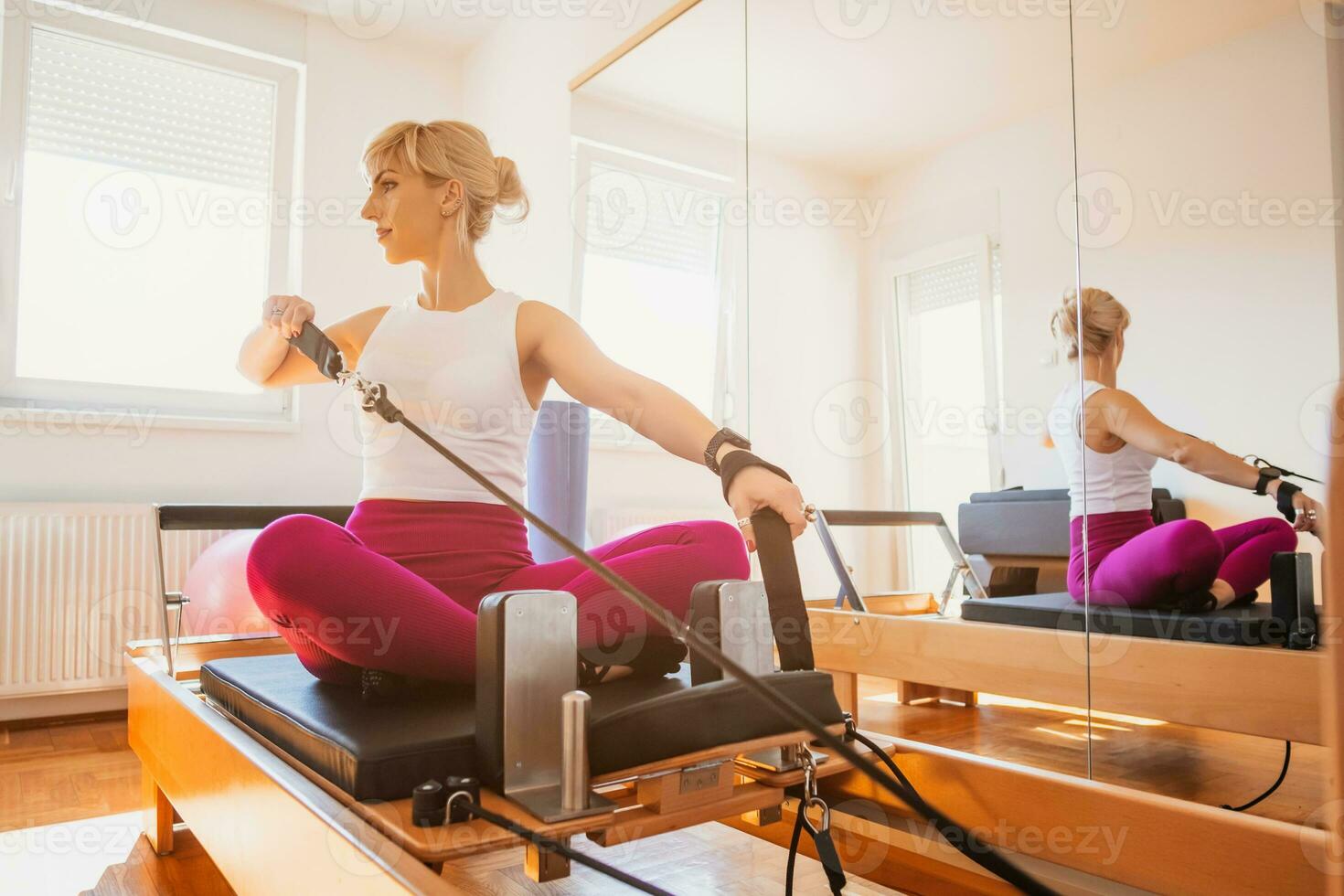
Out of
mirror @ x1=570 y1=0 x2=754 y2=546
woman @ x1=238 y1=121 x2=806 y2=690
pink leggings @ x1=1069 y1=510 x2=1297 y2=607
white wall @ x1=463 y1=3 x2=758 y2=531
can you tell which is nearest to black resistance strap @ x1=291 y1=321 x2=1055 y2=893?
woman @ x1=238 y1=121 x2=806 y2=690

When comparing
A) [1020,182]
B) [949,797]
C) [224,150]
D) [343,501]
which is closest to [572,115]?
[224,150]

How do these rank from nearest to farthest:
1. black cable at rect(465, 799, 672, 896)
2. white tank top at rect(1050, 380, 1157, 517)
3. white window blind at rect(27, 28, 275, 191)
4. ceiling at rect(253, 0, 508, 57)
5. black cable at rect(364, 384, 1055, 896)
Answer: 1. black cable at rect(364, 384, 1055, 896)
2. black cable at rect(465, 799, 672, 896)
3. white tank top at rect(1050, 380, 1157, 517)
4. white window blind at rect(27, 28, 275, 191)
5. ceiling at rect(253, 0, 508, 57)

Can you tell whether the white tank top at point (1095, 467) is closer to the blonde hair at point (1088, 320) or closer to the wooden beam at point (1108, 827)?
the blonde hair at point (1088, 320)

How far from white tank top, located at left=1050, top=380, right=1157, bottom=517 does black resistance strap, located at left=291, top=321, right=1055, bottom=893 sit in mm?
869

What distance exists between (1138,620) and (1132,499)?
0.69ft

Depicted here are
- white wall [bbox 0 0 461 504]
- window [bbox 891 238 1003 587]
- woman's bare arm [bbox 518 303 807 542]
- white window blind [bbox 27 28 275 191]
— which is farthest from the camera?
white window blind [bbox 27 28 275 191]

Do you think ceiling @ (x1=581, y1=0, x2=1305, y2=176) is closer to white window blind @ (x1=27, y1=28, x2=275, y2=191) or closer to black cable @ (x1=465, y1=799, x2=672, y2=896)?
white window blind @ (x1=27, y1=28, x2=275, y2=191)

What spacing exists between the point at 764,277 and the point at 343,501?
1.82m

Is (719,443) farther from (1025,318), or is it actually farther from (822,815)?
(1025,318)

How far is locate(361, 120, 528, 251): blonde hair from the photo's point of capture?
1389 millimetres

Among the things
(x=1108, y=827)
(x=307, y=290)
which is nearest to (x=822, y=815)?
(x=1108, y=827)

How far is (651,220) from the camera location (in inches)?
116

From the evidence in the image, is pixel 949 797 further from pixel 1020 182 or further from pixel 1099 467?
pixel 1020 182

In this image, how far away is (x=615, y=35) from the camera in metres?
3.04
